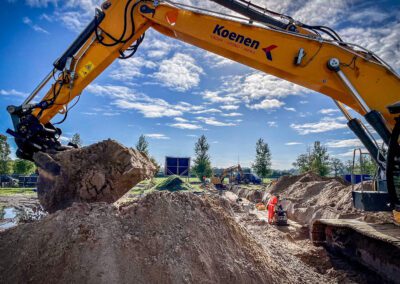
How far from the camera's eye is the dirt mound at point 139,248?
365cm

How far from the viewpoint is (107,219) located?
424 cm

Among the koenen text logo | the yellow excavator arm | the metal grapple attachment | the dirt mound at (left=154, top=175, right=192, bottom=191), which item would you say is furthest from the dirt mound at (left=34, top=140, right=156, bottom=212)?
the dirt mound at (left=154, top=175, right=192, bottom=191)

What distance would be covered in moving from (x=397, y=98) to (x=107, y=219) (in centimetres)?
512

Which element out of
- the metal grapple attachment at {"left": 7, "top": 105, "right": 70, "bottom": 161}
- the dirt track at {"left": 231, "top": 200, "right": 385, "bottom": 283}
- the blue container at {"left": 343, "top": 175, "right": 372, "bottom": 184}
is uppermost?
the metal grapple attachment at {"left": 7, "top": 105, "right": 70, "bottom": 161}

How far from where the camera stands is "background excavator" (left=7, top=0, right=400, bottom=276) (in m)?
4.91

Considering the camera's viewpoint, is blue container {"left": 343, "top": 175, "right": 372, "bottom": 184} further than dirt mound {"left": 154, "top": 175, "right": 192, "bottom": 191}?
No

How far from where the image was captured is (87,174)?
5.07 m

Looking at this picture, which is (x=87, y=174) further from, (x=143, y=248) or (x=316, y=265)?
(x=316, y=265)

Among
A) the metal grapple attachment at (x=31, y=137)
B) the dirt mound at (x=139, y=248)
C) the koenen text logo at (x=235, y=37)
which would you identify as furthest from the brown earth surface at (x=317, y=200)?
the metal grapple attachment at (x=31, y=137)

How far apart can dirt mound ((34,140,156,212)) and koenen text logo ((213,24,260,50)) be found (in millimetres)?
2766

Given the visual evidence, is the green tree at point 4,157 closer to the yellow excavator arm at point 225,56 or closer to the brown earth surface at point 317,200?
the brown earth surface at point 317,200

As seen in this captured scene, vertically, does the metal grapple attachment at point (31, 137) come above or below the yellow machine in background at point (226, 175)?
above

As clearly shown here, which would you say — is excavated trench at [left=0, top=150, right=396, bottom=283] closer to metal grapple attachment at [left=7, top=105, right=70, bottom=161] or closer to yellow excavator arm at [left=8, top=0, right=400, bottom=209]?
metal grapple attachment at [left=7, top=105, right=70, bottom=161]

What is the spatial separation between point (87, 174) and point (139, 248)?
6.13 feet
